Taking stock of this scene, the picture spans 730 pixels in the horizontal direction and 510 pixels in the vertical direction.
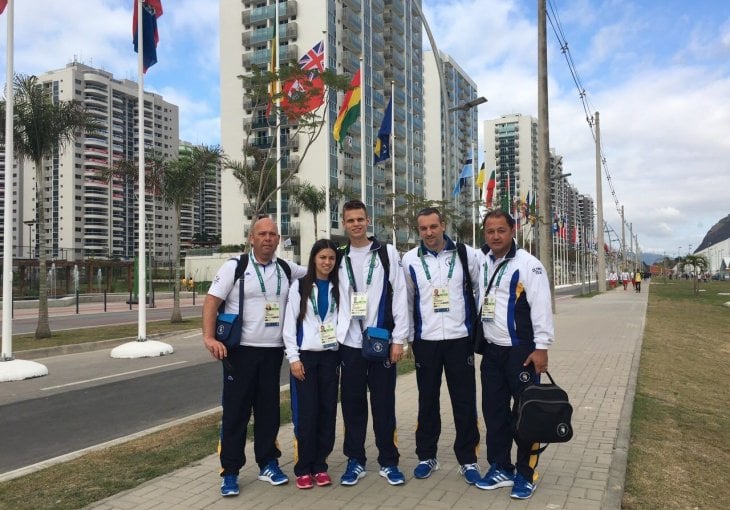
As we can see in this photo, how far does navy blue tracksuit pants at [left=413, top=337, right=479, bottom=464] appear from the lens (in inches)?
181

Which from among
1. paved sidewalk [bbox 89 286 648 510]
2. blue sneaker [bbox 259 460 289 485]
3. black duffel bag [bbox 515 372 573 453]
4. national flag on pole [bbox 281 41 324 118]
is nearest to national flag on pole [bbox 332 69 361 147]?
national flag on pole [bbox 281 41 324 118]

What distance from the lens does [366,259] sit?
15.0ft

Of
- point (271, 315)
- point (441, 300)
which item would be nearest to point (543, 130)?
point (441, 300)

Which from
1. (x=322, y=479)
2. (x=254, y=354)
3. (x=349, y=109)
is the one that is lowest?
(x=322, y=479)

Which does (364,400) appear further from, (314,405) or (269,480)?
(269,480)

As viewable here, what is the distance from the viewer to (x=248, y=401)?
4.57 m

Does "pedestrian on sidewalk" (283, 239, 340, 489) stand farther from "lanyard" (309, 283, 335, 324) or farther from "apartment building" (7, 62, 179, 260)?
"apartment building" (7, 62, 179, 260)

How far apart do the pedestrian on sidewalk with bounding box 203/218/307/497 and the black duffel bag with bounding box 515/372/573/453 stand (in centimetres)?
183

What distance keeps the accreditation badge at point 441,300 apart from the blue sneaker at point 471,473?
4.01 feet

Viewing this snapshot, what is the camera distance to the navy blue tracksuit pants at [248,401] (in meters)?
4.48

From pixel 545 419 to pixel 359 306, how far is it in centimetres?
151

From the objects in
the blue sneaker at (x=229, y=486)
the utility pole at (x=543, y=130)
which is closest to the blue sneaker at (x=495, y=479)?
the blue sneaker at (x=229, y=486)

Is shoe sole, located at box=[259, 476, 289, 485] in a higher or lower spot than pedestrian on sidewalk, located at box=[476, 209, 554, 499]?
lower

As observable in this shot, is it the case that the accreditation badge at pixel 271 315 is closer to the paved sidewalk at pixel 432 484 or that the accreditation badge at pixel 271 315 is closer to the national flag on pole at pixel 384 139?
the paved sidewalk at pixel 432 484
